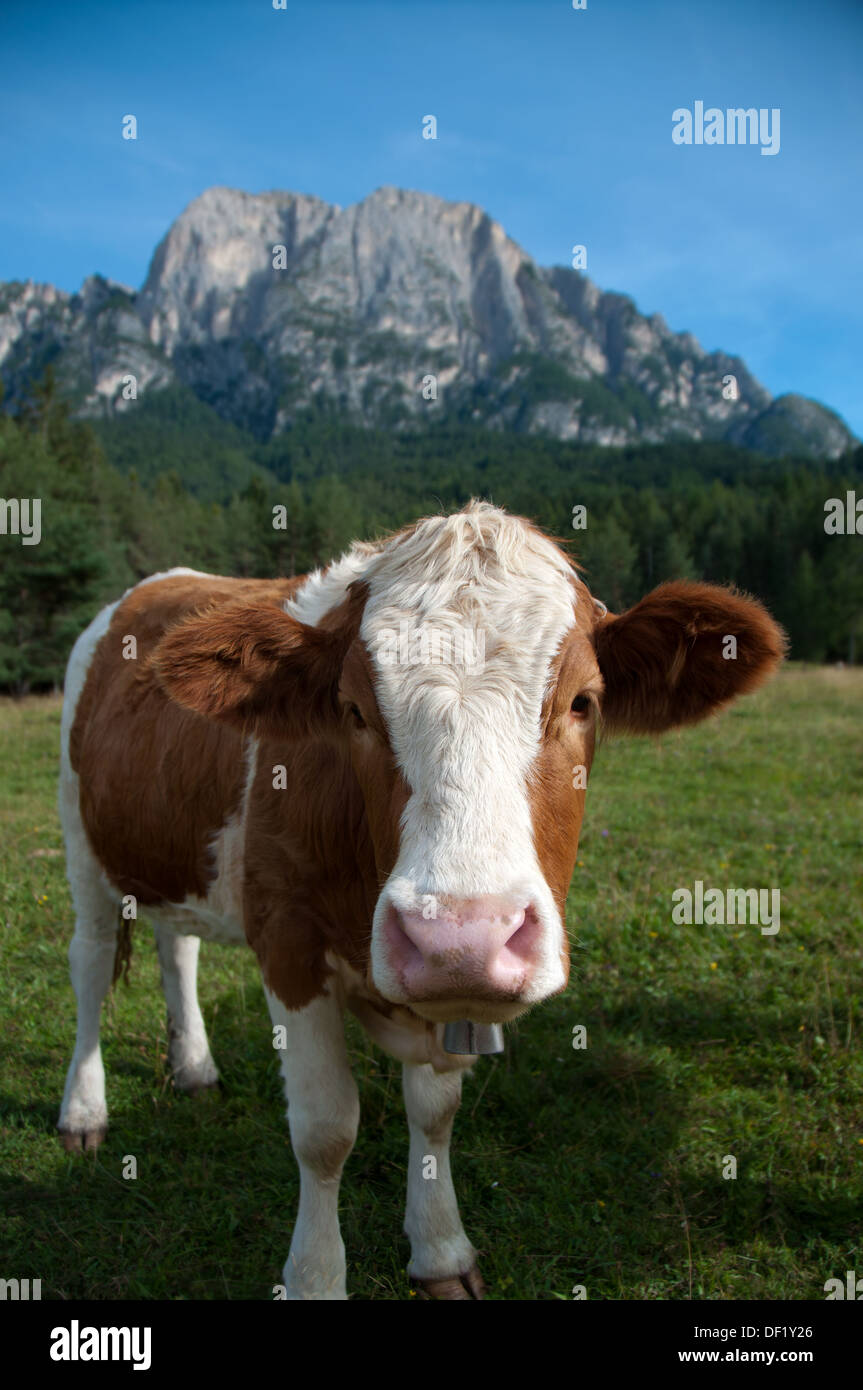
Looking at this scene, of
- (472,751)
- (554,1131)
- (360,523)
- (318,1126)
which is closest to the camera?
→ (472,751)

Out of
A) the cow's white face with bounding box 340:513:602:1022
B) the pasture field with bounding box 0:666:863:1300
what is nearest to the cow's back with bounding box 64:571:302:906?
the cow's white face with bounding box 340:513:602:1022

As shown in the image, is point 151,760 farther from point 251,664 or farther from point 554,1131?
point 554,1131

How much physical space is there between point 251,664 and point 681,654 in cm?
137

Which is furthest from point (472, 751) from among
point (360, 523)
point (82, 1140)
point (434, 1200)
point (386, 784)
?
point (360, 523)

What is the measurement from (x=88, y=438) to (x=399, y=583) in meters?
58.6

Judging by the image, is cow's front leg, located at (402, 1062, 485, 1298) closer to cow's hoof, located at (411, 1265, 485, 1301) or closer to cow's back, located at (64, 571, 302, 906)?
cow's hoof, located at (411, 1265, 485, 1301)

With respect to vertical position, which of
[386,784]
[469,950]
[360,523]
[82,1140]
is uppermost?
[360,523]

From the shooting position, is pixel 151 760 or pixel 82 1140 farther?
pixel 82 1140

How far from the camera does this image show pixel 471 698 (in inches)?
84.0

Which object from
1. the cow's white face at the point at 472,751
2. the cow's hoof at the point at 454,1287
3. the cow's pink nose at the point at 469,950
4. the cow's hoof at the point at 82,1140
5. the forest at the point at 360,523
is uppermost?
the forest at the point at 360,523

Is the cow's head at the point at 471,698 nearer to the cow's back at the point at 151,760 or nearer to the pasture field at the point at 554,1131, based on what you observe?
the cow's back at the point at 151,760

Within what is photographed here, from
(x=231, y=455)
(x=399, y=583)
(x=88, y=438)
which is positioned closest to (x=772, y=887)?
(x=399, y=583)

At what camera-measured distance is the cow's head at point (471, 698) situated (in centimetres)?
187

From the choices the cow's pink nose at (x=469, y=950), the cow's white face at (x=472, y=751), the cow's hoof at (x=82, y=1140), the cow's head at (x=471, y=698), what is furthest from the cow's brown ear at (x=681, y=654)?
the cow's hoof at (x=82, y=1140)
